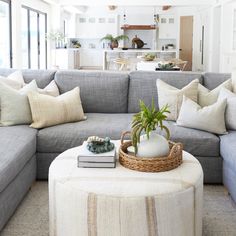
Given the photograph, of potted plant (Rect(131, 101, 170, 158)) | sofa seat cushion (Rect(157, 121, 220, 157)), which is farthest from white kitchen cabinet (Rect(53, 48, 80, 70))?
potted plant (Rect(131, 101, 170, 158))

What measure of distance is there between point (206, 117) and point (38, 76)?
5.81 ft

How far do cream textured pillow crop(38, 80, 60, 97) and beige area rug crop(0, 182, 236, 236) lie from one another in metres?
0.97

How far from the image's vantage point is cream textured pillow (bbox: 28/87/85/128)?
3.36 meters

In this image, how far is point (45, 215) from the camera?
2633mm

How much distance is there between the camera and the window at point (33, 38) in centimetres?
938

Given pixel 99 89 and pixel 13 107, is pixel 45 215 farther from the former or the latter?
pixel 99 89

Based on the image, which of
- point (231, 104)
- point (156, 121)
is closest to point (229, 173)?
point (231, 104)

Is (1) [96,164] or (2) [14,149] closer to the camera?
(1) [96,164]

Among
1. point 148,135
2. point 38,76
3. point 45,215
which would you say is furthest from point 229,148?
point 38,76

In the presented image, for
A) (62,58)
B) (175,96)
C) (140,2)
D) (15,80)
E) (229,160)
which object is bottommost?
(229,160)

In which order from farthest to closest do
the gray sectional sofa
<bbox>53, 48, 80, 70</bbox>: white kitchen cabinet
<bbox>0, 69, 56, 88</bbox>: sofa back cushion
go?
<bbox>53, 48, 80, 70</bbox>: white kitchen cabinet
<bbox>0, 69, 56, 88</bbox>: sofa back cushion
the gray sectional sofa

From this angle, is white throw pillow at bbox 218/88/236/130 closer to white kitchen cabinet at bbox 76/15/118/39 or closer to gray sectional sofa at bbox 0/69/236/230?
gray sectional sofa at bbox 0/69/236/230

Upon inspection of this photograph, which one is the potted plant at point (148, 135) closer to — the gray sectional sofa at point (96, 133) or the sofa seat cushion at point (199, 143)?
the gray sectional sofa at point (96, 133)

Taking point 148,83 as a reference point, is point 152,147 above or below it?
below
